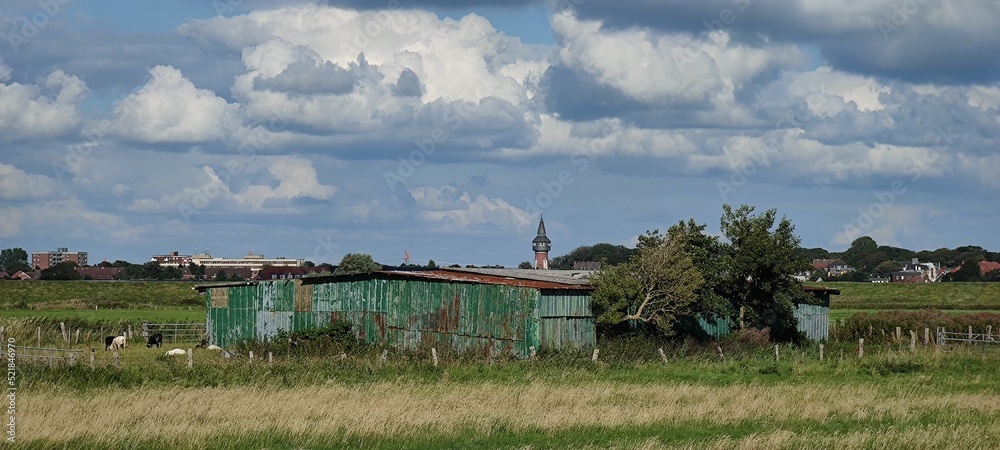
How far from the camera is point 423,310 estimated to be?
4553 cm

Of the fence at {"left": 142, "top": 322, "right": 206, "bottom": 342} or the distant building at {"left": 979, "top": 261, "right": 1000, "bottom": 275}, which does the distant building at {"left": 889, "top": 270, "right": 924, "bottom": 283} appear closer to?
the distant building at {"left": 979, "top": 261, "right": 1000, "bottom": 275}

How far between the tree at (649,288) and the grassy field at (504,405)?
19.1ft

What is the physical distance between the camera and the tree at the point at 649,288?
4284 cm

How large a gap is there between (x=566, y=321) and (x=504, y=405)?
1608 cm

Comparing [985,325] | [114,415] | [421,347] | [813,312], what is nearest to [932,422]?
[114,415]

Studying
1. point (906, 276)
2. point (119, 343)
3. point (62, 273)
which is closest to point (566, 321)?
point (119, 343)

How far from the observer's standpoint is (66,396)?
27.0 meters

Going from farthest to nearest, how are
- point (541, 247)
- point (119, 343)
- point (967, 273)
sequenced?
point (967, 273)
point (541, 247)
point (119, 343)

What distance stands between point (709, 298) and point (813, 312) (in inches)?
391

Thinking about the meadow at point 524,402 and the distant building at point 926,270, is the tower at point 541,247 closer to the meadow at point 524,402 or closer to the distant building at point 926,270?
the meadow at point 524,402

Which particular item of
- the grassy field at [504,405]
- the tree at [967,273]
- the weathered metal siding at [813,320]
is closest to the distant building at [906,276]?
the tree at [967,273]

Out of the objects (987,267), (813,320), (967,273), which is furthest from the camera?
(987,267)

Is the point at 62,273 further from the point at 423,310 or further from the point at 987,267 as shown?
the point at 423,310

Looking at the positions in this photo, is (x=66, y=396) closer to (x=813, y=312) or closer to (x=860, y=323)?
(x=813, y=312)
